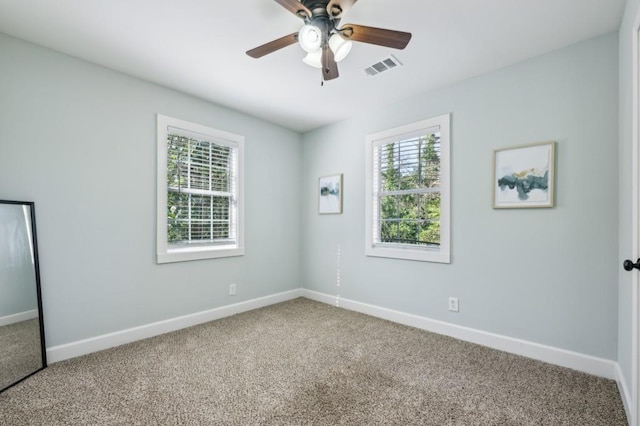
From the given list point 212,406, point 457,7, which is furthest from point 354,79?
point 212,406

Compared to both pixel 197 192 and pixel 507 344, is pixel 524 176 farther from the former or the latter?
pixel 197 192

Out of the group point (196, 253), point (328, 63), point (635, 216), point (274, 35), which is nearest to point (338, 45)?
point (328, 63)

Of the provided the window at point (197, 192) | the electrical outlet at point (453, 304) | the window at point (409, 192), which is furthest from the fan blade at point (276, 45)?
the electrical outlet at point (453, 304)

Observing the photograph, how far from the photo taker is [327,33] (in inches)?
71.6

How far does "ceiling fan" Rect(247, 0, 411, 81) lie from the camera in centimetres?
164

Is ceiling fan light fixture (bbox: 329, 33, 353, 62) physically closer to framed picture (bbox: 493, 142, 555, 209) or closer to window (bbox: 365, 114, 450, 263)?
window (bbox: 365, 114, 450, 263)

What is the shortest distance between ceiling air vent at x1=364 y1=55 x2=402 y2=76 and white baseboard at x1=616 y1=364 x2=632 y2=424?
2.77 metres

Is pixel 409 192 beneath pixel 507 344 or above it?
above

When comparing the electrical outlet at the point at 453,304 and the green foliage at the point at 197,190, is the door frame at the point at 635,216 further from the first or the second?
the green foliage at the point at 197,190

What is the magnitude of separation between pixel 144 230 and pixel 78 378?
4.19ft

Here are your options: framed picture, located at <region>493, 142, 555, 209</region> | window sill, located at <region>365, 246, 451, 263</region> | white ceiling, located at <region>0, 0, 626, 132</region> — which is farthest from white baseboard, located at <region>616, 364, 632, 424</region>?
white ceiling, located at <region>0, 0, 626, 132</region>

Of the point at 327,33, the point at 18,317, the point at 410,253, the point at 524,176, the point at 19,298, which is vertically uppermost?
the point at 327,33

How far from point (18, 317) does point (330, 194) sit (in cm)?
320

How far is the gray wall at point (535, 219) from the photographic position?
2.20 meters
